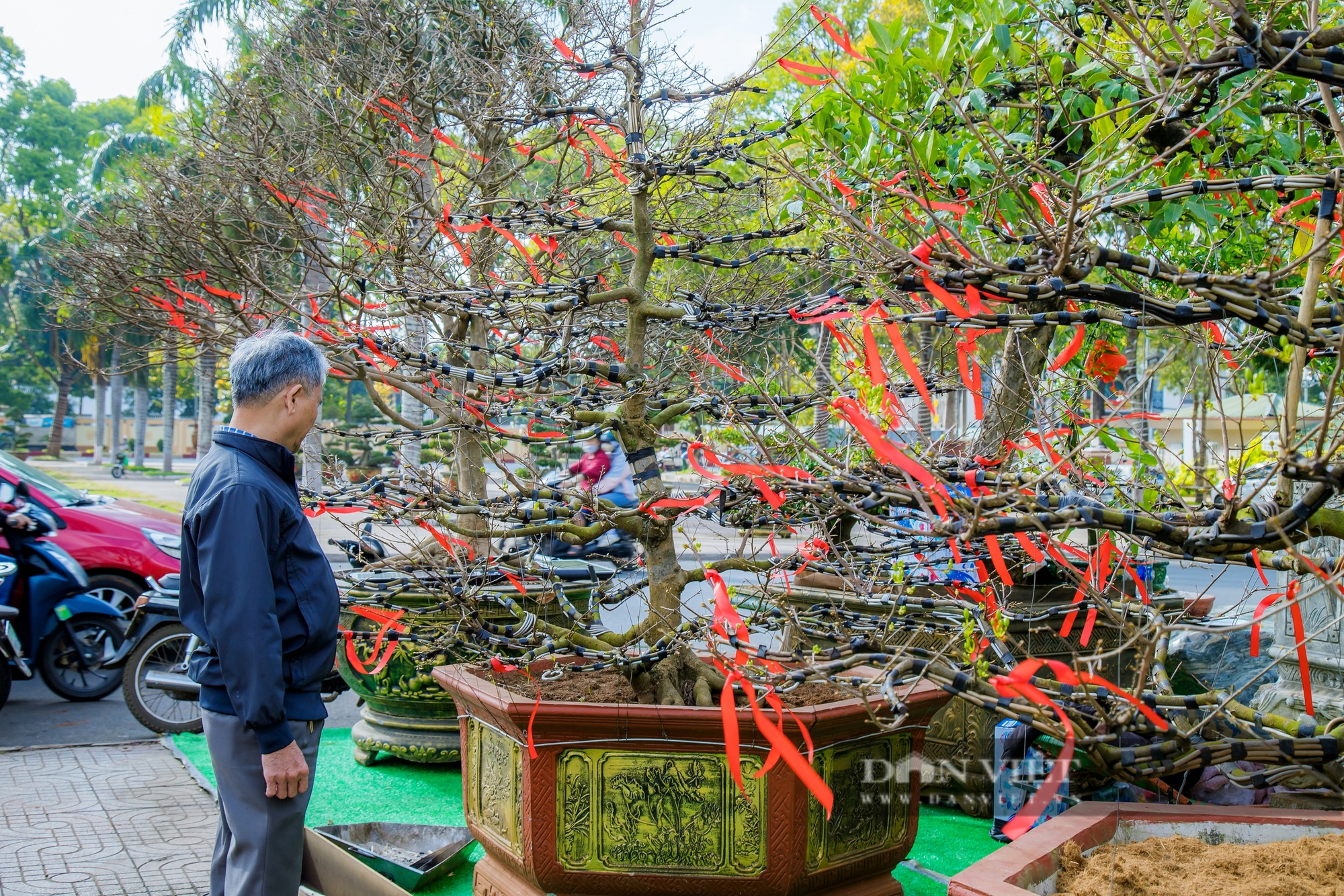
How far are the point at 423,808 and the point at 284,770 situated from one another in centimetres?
234

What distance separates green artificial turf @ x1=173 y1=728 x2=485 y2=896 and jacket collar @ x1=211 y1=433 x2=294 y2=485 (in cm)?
193

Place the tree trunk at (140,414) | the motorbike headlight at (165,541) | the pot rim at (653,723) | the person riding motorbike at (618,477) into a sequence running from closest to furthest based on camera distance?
the pot rim at (653,723) → the motorbike headlight at (165,541) → the person riding motorbike at (618,477) → the tree trunk at (140,414)

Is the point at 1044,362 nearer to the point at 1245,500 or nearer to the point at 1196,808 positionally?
the point at 1196,808

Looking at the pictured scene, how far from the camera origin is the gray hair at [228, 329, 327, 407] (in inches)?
95.5

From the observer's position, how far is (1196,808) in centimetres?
257

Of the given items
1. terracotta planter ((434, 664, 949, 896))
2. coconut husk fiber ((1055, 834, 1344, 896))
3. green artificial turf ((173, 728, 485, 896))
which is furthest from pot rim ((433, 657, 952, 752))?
green artificial turf ((173, 728, 485, 896))

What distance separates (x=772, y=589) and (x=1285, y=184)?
2084 mm

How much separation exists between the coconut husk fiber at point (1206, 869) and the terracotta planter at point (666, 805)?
0.71 m

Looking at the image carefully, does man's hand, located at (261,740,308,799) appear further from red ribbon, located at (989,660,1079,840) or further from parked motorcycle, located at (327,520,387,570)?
red ribbon, located at (989,660,1079,840)

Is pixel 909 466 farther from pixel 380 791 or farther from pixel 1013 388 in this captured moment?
pixel 380 791

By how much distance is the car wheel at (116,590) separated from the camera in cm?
656

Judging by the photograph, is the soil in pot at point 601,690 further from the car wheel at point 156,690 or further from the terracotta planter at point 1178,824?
the car wheel at point 156,690

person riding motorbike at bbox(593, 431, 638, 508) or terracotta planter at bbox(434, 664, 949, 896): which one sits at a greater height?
person riding motorbike at bbox(593, 431, 638, 508)

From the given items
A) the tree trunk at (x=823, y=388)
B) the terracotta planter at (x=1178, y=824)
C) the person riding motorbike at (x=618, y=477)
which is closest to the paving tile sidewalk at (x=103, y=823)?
the tree trunk at (x=823, y=388)
